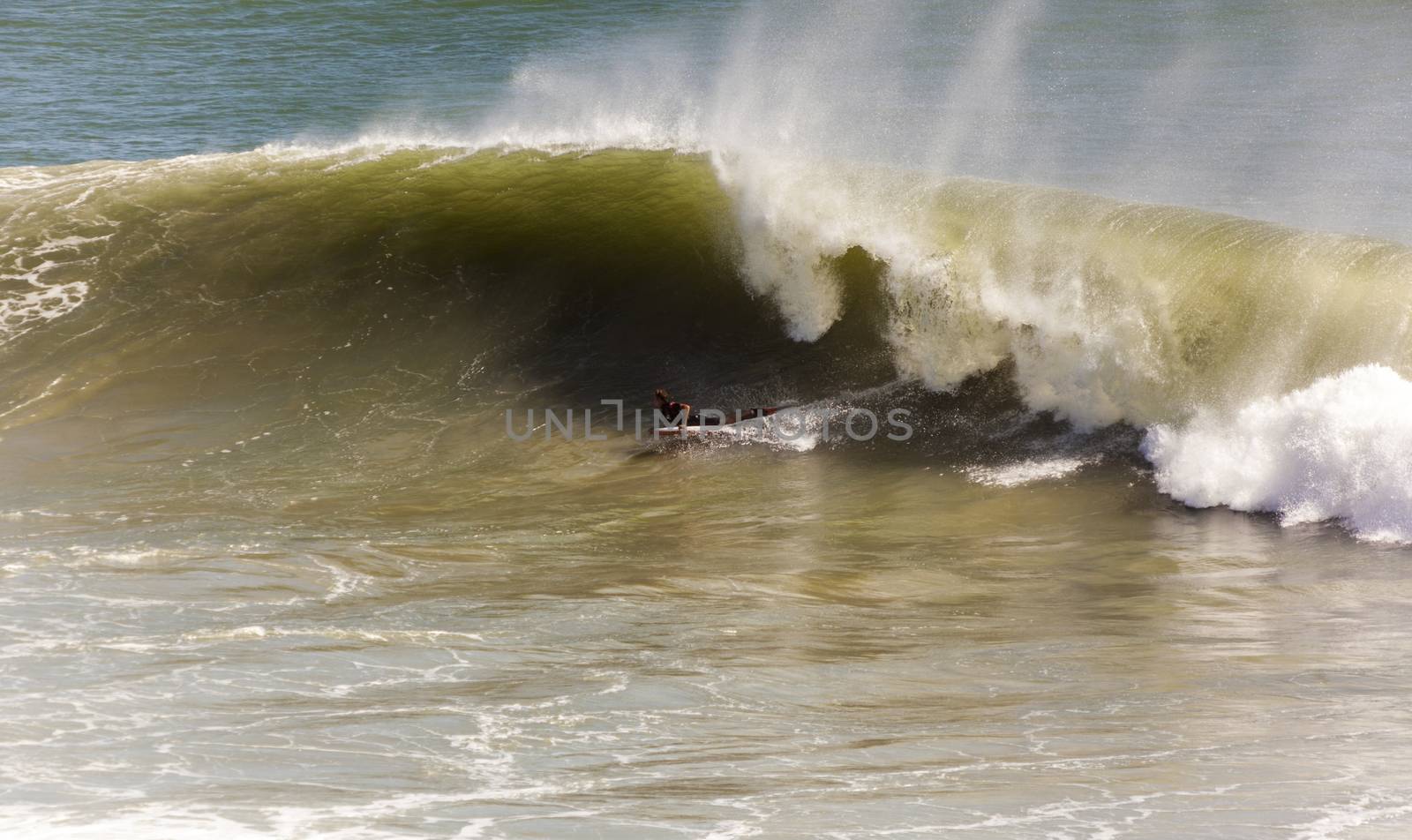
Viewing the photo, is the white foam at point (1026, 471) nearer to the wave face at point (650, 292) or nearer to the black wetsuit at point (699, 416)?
the wave face at point (650, 292)

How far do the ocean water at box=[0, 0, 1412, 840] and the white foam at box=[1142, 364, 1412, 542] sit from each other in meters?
0.03

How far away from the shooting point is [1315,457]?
29.9ft

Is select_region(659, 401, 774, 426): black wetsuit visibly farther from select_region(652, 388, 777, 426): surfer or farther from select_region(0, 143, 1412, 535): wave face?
select_region(0, 143, 1412, 535): wave face

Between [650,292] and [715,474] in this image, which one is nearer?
[715,474]

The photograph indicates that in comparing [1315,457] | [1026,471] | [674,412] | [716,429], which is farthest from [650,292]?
[1315,457]

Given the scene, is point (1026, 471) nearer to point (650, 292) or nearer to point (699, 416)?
point (699, 416)

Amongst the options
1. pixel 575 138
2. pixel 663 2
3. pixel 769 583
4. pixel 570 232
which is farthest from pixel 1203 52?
pixel 769 583

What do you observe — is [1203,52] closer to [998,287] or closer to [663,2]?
[663,2]

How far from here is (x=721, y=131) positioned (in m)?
16.6

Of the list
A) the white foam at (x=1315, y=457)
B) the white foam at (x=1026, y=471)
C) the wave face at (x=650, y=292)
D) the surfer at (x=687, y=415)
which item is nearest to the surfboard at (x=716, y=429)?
the surfer at (x=687, y=415)

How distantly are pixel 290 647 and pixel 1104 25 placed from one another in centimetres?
2700

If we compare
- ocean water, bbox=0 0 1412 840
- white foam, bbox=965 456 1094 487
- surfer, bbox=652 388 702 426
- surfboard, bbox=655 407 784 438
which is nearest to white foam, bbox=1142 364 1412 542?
ocean water, bbox=0 0 1412 840

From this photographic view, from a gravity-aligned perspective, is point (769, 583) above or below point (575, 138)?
below

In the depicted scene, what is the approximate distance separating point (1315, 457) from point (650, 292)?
22.2 ft
